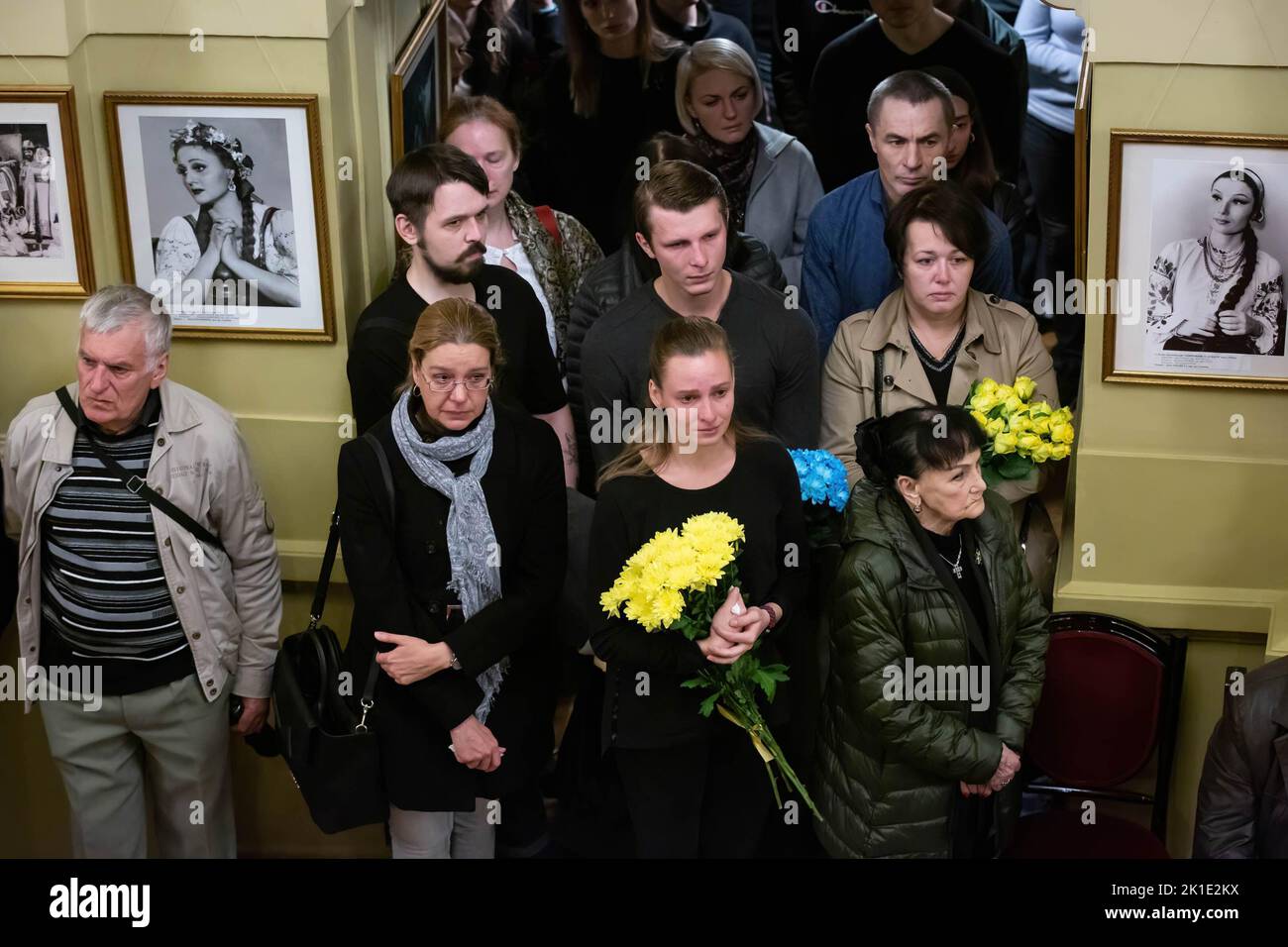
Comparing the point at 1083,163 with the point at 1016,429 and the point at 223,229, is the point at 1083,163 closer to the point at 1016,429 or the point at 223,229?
the point at 1016,429

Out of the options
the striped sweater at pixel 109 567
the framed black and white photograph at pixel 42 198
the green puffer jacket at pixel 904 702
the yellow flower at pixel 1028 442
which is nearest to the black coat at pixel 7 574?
the striped sweater at pixel 109 567

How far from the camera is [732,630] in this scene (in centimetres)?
400

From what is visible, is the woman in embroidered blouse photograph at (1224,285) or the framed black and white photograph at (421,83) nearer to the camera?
the woman in embroidered blouse photograph at (1224,285)

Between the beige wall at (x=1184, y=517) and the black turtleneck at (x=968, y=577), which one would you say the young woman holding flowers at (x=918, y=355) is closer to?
the beige wall at (x=1184, y=517)

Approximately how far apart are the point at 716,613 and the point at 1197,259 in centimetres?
196

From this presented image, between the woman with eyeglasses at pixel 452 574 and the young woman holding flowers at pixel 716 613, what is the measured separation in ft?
0.86

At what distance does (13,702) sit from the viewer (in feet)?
17.7

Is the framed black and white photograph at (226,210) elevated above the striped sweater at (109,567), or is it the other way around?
the framed black and white photograph at (226,210)

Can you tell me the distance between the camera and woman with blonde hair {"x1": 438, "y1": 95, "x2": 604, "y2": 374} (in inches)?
199

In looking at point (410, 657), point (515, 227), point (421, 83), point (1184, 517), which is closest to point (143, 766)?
point (410, 657)

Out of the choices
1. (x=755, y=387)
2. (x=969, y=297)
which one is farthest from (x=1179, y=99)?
(x=755, y=387)

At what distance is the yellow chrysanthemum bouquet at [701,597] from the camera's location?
388 centimetres

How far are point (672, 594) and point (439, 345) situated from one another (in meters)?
0.87

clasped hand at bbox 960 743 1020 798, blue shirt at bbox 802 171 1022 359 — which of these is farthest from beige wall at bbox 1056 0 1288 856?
clasped hand at bbox 960 743 1020 798
